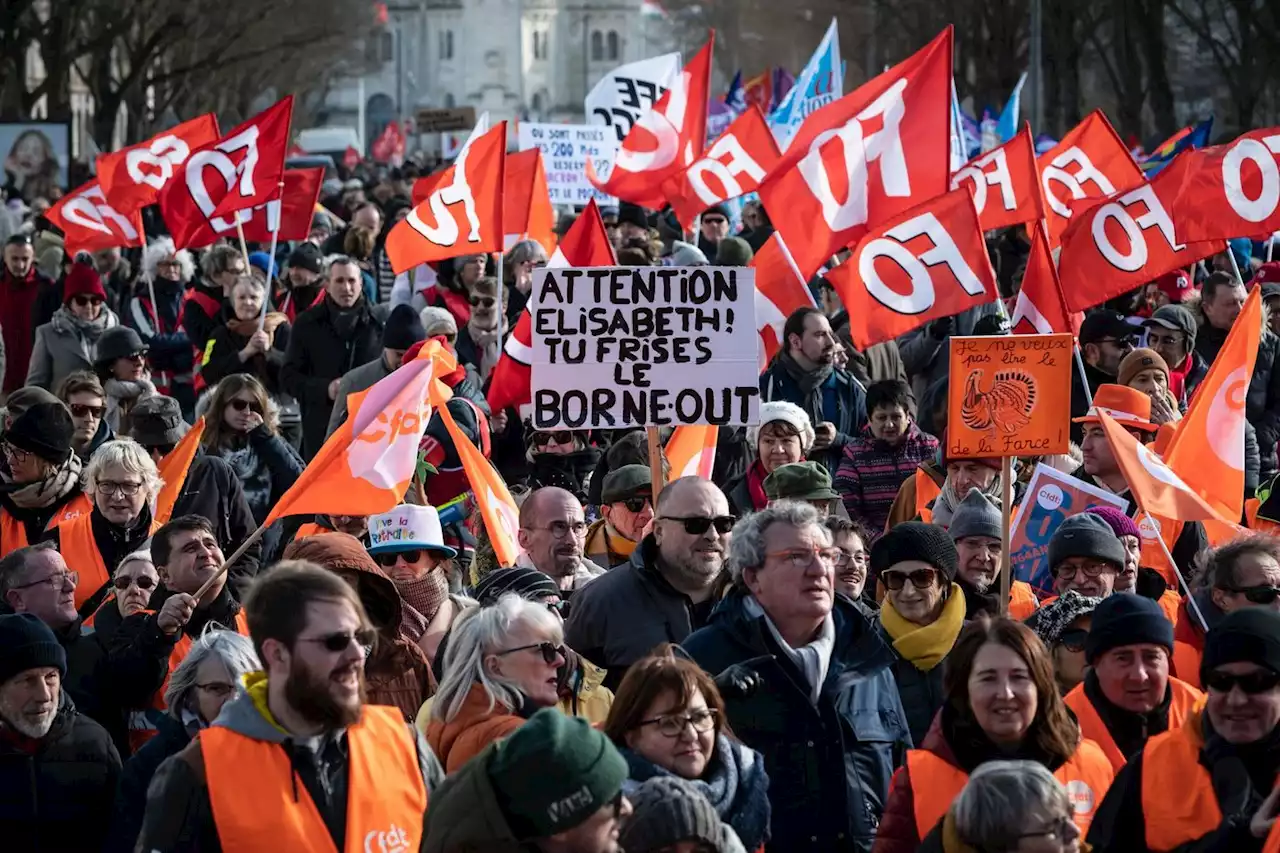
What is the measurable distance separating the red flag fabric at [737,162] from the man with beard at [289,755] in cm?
1127

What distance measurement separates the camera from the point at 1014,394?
7.86 m

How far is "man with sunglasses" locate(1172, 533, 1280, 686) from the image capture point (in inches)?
265

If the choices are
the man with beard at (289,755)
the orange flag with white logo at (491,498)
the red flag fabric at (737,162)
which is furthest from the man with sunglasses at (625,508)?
the red flag fabric at (737,162)

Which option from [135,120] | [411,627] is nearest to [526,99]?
[135,120]

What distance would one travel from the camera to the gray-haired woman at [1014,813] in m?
4.80

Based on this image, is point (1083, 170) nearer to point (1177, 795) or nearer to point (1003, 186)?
point (1003, 186)

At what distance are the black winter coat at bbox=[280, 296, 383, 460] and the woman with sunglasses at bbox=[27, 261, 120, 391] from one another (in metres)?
1.49

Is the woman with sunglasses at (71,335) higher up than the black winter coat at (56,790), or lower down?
A: higher up

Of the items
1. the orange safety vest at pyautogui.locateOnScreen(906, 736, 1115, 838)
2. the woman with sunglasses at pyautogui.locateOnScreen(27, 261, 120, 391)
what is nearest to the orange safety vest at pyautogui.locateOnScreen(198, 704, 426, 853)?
the orange safety vest at pyautogui.locateOnScreen(906, 736, 1115, 838)

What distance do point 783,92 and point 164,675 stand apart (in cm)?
2849

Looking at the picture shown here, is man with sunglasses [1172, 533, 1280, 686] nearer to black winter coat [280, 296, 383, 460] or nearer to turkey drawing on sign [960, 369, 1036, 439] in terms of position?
turkey drawing on sign [960, 369, 1036, 439]

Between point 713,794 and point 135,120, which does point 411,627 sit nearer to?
point 713,794

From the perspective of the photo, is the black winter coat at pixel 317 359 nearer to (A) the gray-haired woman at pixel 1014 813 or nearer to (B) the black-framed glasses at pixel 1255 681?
(B) the black-framed glasses at pixel 1255 681

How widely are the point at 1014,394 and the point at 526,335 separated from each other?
9.61ft
